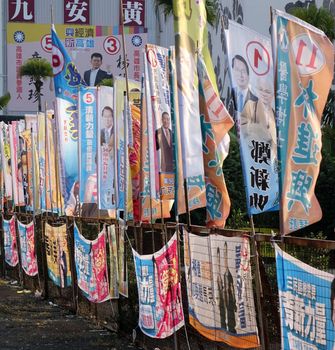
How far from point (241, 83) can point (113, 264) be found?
4320 mm

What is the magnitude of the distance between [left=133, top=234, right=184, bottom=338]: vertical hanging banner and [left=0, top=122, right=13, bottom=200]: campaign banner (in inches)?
423

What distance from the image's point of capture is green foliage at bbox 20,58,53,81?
54781 millimetres

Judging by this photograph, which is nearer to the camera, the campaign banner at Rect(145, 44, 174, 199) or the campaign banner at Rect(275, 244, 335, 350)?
the campaign banner at Rect(275, 244, 335, 350)

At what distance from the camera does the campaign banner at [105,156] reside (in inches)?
483

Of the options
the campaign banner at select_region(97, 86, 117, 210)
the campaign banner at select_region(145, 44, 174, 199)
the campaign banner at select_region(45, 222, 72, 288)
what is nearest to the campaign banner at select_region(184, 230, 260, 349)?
the campaign banner at select_region(145, 44, 174, 199)

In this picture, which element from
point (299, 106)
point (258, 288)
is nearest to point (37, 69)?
point (258, 288)

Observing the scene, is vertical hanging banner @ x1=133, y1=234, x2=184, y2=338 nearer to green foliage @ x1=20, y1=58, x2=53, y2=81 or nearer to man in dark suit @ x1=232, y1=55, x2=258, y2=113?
man in dark suit @ x1=232, y1=55, x2=258, y2=113

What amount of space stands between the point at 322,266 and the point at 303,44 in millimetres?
1639

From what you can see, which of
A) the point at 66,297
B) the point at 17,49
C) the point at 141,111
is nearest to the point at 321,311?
the point at 141,111

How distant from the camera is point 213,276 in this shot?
7852mm

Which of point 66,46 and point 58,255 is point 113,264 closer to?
point 58,255

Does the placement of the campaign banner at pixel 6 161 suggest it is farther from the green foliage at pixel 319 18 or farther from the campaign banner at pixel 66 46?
the campaign banner at pixel 66 46

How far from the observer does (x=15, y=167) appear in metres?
19.2

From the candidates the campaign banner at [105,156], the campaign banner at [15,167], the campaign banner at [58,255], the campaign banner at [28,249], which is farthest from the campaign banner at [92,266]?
the campaign banner at [15,167]
